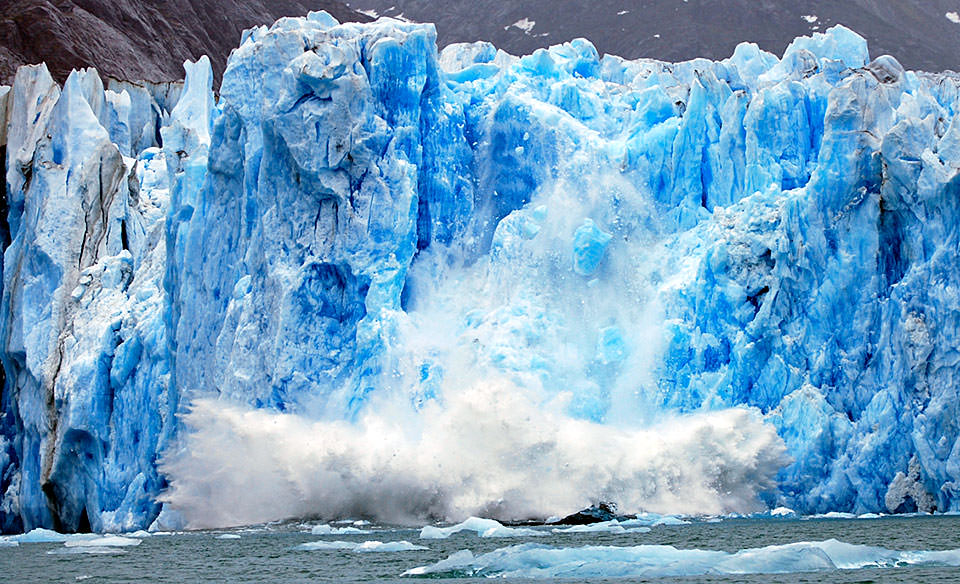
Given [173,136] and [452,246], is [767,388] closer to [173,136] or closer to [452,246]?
[452,246]

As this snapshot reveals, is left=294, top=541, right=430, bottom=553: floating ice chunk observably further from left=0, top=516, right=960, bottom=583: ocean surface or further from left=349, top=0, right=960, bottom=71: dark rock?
left=349, top=0, right=960, bottom=71: dark rock

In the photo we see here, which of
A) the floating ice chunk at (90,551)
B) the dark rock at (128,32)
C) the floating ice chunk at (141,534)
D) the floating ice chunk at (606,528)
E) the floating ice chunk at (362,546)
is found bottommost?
the floating ice chunk at (141,534)

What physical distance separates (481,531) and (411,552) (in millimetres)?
3199

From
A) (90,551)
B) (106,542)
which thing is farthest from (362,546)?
(106,542)

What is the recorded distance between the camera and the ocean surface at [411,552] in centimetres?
1382

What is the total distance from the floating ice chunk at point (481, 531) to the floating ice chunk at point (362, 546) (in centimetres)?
148

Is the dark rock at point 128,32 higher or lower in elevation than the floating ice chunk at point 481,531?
higher

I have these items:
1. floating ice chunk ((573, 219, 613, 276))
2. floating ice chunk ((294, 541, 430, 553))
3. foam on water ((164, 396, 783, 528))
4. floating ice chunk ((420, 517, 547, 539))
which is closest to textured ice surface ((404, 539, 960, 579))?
floating ice chunk ((294, 541, 430, 553))

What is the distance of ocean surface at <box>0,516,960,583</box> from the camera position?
13820 mm

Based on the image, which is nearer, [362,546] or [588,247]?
[362,546]

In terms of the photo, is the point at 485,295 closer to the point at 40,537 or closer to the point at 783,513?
the point at 783,513

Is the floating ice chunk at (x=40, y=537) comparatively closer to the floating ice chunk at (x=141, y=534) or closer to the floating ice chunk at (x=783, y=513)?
the floating ice chunk at (x=141, y=534)

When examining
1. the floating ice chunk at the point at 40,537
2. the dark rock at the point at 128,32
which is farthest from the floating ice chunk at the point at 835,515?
the dark rock at the point at 128,32

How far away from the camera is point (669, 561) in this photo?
13945 millimetres
